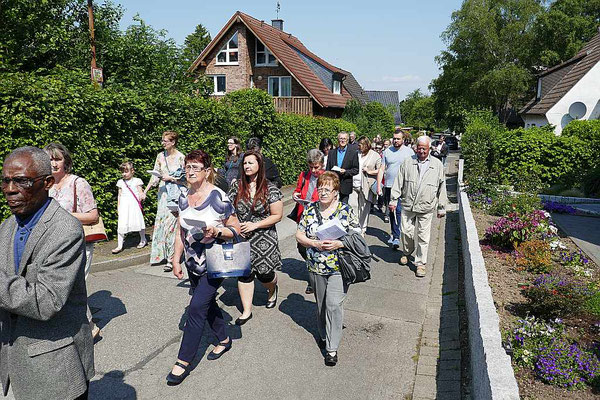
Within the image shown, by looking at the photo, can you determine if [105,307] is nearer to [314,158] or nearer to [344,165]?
[314,158]

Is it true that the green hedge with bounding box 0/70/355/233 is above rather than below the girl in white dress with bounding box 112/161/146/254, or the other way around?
above

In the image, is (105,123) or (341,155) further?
(105,123)

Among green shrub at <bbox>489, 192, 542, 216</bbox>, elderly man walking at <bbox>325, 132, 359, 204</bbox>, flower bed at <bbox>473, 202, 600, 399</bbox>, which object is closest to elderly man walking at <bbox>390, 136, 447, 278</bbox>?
elderly man walking at <bbox>325, 132, 359, 204</bbox>

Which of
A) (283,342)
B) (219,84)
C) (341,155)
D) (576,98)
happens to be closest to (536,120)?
(576,98)

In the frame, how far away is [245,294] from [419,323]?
6.90 feet

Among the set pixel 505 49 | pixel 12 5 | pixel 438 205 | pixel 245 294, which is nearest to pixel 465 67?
pixel 505 49

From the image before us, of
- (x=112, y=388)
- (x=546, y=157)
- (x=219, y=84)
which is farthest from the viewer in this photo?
(x=219, y=84)

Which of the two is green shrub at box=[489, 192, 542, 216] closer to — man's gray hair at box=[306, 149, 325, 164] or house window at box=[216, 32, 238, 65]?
man's gray hair at box=[306, 149, 325, 164]

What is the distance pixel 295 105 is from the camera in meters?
31.4

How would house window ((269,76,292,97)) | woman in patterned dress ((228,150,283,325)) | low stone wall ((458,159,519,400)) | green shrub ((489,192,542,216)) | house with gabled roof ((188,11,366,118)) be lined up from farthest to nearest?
house window ((269,76,292,97))
house with gabled roof ((188,11,366,118))
green shrub ((489,192,542,216))
woman in patterned dress ((228,150,283,325))
low stone wall ((458,159,519,400))

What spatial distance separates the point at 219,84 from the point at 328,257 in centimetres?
3111

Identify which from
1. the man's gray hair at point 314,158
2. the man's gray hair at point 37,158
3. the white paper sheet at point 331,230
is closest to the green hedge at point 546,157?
the man's gray hair at point 314,158

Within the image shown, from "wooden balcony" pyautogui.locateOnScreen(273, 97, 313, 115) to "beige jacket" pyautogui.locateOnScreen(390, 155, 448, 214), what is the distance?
23940 mm

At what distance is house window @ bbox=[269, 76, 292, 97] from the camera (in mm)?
32281
